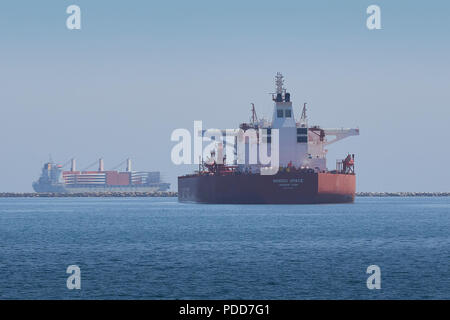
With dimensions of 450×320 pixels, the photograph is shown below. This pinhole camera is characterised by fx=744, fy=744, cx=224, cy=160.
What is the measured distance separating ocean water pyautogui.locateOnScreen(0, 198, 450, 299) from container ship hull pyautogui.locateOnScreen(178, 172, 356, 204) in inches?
1109

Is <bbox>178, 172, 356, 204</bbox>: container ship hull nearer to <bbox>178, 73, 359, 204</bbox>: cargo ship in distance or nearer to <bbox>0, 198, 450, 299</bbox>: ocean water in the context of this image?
<bbox>178, 73, 359, 204</bbox>: cargo ship in distance

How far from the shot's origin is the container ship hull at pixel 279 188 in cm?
8719

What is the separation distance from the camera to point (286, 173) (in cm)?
8675

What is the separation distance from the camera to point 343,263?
3497cm

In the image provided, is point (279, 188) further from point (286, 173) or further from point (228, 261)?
point (228, 261)

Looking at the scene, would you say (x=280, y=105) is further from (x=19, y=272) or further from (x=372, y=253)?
(x=19, y=272)

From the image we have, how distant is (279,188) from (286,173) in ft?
7.68

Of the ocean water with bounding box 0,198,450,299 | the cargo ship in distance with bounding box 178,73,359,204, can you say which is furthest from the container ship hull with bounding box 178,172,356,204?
the ocean water with bounding box 0,198,450,299

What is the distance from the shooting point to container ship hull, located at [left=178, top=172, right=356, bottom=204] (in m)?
87.2

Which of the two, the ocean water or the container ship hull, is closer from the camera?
the ocean water

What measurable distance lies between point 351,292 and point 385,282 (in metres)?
2.81

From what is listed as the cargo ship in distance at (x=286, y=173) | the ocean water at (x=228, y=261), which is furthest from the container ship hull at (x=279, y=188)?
the ocean water at (x=228, y=261)
